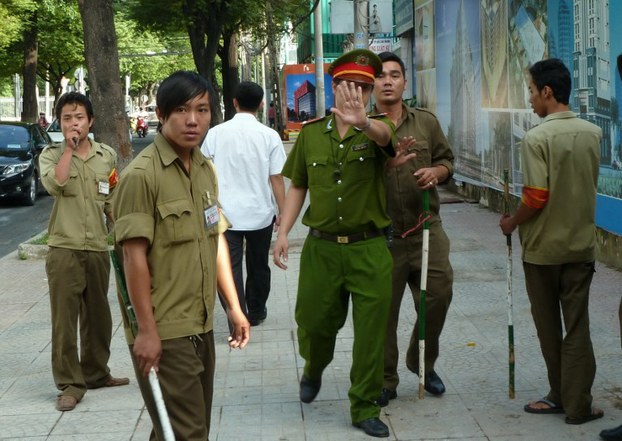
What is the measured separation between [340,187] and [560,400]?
1.69 meters

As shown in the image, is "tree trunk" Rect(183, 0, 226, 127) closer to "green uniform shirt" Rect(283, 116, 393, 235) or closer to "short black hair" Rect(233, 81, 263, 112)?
"short black hair" Rect(233, 81, 263, 112)

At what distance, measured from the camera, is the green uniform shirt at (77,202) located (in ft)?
21.6

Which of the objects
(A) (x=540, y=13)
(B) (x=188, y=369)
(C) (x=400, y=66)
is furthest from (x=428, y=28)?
(B) (x=188, y=369)

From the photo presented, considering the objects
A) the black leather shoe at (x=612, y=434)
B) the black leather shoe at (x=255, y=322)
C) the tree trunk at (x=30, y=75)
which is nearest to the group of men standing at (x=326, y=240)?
the black leather shoe at (x=612, y=434)

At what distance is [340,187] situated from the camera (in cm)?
565

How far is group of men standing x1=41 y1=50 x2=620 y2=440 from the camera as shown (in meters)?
4.13

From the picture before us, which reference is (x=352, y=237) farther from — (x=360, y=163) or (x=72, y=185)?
(x=72, y=185)

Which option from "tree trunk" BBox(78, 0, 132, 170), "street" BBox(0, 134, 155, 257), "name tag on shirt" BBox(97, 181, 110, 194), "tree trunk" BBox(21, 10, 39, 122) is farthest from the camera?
"tree trunk" BBox(21, 10, 39, 122)

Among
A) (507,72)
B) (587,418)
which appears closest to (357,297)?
(587,418)

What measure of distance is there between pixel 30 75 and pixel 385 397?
3715 cm

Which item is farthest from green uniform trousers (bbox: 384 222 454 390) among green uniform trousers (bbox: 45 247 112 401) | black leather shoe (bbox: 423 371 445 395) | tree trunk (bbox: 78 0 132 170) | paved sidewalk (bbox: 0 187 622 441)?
tree trunk (bbox: 78 0 132 170)

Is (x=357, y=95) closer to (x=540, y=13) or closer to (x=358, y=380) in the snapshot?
(x=358, y=380)

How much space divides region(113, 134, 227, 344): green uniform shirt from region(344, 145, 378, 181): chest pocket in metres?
1.50

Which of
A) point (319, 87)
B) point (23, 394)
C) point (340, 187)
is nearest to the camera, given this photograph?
point (340, 187)
